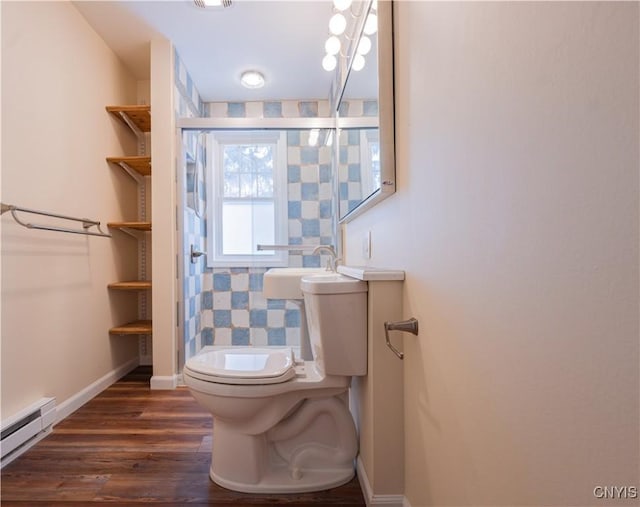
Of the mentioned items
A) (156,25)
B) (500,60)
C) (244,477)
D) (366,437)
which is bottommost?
(244,477)

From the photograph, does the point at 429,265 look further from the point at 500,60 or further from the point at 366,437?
the point at 366,437

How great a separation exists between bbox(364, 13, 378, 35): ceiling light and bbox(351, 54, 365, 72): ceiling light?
0.11m

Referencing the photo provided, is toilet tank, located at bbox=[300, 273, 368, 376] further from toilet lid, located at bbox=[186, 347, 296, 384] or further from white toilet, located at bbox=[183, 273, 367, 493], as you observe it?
toilet lid, located at bbox=[186, 347, 296, 384]

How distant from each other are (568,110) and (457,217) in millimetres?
316

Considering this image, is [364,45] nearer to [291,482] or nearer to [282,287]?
[282,287]

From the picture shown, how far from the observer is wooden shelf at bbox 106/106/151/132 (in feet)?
7.41

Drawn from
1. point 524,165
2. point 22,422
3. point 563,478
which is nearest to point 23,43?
point 22,422

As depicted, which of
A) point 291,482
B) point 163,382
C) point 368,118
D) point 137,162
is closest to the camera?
point 291,482

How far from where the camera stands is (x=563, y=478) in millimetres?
461

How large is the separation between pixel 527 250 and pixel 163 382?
7.49 ft

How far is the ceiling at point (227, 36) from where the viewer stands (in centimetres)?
201

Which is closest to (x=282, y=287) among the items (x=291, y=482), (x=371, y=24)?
(x=291, y=482)

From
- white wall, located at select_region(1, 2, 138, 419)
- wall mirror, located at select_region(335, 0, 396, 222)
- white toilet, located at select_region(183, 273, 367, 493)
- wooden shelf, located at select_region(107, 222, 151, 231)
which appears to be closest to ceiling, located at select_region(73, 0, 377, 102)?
white wall, located at select_region(1, 2, 138, 419)

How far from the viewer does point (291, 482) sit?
1.25 meters
